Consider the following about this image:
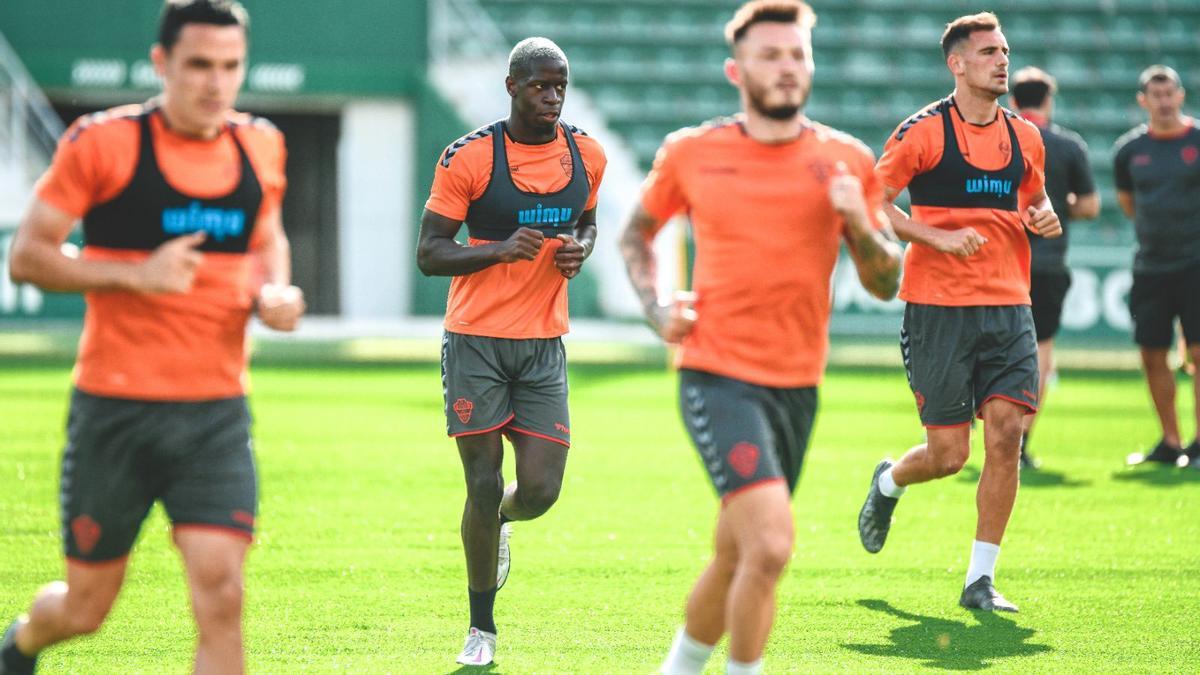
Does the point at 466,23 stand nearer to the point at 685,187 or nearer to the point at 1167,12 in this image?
the point at 1167,12

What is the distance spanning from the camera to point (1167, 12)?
24.7 metres

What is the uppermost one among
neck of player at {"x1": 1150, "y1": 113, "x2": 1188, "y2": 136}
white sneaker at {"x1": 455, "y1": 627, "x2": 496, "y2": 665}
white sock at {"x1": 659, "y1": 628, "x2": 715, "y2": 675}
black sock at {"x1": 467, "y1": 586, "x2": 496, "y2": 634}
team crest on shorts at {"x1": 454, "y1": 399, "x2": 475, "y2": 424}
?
neck of player at {"x1": 1150, "y1": 113, "x2": 1188, "y2": 136}

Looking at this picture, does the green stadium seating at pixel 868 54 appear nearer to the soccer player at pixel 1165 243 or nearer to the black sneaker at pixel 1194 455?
the soccer player at pixel 1165 243

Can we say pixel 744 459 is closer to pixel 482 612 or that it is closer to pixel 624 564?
pixel 482 612

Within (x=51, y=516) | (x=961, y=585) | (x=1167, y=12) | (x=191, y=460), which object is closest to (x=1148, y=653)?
(x=961, y=585)

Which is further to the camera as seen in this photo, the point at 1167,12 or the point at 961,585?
the point at 1167,12

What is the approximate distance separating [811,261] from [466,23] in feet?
66.6

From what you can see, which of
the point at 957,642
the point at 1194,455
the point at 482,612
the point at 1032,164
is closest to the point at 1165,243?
the point at 1194,455

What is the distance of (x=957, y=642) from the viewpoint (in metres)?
6.07

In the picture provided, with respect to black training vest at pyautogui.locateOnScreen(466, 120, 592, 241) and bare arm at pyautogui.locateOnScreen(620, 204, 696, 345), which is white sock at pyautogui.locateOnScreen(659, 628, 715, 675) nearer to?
bare arm at pyautogui.locateOnScreen(620, 204, 696, 345)

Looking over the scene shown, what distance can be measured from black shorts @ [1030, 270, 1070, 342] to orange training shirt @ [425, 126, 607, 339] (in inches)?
206

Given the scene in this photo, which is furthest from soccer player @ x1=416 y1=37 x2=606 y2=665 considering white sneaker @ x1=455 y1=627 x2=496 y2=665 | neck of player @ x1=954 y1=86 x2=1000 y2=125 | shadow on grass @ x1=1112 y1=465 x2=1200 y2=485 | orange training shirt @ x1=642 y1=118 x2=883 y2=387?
shadow on grass @ x1=1112 y1=465 x2=1200 y2=485

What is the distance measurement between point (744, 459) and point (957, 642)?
1.93m

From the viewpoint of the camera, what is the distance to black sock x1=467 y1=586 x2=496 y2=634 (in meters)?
5.85
